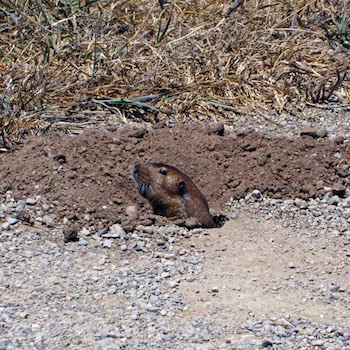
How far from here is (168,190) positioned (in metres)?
6.49

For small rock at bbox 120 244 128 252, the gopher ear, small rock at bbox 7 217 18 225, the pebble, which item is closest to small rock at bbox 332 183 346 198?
the gopher ear

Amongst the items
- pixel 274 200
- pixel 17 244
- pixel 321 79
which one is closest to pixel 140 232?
pixel 17 244

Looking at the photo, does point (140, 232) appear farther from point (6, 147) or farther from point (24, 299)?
point (6, 147)

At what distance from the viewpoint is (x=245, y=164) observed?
6.87 m

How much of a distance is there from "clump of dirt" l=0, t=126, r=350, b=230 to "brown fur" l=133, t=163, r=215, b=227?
99mm

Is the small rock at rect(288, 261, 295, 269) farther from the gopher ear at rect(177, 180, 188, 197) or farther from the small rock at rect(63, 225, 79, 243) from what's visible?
the small rock at rect(63, 225, 79, 243)

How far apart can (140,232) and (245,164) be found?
1.28 m

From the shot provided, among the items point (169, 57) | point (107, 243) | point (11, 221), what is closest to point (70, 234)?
point (107, 243)

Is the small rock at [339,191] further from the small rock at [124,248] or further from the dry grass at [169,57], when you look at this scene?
the small rock at [124,248]

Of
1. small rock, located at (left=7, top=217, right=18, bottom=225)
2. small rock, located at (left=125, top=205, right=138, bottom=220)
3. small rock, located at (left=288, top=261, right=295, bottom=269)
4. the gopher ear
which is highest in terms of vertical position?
the gopher ear

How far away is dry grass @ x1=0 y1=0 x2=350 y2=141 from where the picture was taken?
7906mm

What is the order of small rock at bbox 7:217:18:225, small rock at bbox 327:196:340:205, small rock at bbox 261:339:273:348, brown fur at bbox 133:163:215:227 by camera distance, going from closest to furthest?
1. small rock at bbox 261:339:273:348
2. small rock at bbox 7:217:18:225
3. brown fur at bbox 133:163:215:227
4. small rock at bbox 327:196:340:205

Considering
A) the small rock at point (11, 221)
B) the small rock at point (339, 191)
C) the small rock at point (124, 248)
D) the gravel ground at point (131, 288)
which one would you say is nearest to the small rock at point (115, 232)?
the gravel ground at point (131, 288)

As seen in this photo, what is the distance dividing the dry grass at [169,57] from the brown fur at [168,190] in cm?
136
